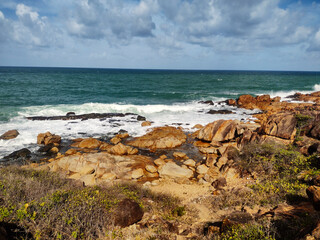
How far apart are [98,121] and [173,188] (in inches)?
695

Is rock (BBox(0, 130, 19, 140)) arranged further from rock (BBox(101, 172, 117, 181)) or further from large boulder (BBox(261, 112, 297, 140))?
large boulder (BBox(261, 112, 297, 140))

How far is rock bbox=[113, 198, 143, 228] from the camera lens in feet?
21.5

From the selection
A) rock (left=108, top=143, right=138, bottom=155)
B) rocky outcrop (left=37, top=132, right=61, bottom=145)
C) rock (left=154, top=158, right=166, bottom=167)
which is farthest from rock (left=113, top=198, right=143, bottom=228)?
rocky outcrop (left=37, top=132, right=61, bottom=145)

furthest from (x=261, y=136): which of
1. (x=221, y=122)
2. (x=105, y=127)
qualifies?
→ (x=105, y=127)

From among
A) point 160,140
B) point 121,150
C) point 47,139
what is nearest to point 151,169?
point 121,150

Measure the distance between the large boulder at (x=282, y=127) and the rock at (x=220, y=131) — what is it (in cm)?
361

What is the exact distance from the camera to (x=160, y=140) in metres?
18.8

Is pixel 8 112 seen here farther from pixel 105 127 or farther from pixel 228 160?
pixel 228 160

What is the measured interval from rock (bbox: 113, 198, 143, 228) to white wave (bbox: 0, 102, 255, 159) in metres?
14.8

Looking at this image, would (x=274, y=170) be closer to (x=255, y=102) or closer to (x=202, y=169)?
(x=202, y=169)

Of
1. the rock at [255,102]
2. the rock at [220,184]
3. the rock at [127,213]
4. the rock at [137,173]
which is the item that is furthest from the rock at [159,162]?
the rock at [255,102]

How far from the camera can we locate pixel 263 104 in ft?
117

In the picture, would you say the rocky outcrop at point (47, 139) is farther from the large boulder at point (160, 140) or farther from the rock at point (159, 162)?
the rock at point (159, 162)

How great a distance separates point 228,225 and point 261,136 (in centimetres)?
1039
